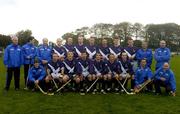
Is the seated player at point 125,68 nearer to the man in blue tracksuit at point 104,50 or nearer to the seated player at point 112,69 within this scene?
the seated player at point 112,69

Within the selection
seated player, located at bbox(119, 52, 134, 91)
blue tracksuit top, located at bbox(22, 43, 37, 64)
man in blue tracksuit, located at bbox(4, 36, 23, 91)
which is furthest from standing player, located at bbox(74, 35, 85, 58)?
man in blue tracksuit, located at bbox(4, 36, 23, 91)

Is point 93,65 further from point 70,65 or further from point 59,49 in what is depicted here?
point 59,49

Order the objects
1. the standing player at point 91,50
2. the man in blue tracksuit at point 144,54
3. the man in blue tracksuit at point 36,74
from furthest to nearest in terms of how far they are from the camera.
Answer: the man in blue tracksuit at point 144,54
the standing player at point 91,50
the man in blue tracksuit at point 36,74

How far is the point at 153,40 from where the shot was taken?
98.7 m

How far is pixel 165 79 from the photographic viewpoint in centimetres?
1211

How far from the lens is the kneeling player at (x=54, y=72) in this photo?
1255 centimetres

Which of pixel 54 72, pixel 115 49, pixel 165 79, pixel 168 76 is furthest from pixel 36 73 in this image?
pixel 168 76

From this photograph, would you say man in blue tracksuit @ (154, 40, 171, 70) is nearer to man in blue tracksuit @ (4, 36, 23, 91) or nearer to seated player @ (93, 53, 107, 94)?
seated player @ (93, 53, 107, 94)

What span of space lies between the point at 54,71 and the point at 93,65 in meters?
1.39

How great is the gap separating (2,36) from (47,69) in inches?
2724

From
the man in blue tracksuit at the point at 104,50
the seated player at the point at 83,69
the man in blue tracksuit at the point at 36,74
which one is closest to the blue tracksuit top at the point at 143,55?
the man in blue tracksuit at the point at 104,50

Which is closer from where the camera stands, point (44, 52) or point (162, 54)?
point (162, 54)

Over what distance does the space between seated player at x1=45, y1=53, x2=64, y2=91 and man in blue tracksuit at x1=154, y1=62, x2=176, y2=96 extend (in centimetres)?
322

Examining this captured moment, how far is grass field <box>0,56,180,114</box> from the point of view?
31.0 feet
